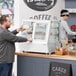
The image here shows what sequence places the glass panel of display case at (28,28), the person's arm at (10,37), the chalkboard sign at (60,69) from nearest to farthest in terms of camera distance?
1. the chalkboard sign at (60,69)
2. the person's arm at (10,37)
3. the glass panel of display case at (28,28)

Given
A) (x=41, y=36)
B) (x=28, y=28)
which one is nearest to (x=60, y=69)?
(x=41, y=36)

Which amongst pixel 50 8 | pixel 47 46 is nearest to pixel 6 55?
pixel 47 46

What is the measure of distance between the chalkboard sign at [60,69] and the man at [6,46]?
1.98ft

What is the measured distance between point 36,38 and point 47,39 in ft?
0.71

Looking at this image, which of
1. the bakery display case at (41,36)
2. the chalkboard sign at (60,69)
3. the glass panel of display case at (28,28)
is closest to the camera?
the chalkboard sign at (60,69)

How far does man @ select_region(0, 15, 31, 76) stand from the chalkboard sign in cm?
60

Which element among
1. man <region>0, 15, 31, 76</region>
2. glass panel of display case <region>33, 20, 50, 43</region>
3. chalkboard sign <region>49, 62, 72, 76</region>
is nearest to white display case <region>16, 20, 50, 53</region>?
glass panel of display case <region>33, 20, 50, 43</region>

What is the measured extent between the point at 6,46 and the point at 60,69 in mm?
895

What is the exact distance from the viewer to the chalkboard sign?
379cm

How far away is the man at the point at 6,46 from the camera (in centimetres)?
404

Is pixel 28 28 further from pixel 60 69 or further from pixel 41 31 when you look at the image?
pixel 60 69

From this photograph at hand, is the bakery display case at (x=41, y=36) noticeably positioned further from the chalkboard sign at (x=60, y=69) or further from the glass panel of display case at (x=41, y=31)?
the chalkboard sign at (x=60, y=69)

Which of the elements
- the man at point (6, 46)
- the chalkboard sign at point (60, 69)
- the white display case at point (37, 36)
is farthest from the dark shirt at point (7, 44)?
the chalkboard sign at point (60, 69)

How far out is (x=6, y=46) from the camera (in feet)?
13.5
